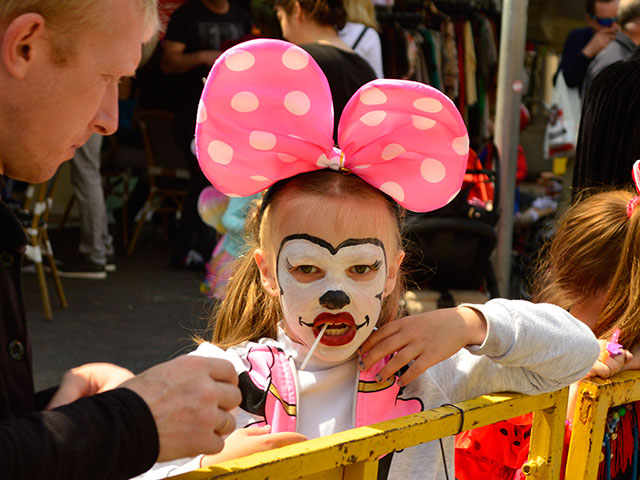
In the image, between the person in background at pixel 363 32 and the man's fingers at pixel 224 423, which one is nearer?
the man's fingers at pixel 224 423

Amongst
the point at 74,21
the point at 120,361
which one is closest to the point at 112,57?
the point at 74,21

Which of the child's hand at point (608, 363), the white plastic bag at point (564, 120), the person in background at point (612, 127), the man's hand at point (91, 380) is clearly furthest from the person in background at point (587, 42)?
the man's hand at point (91, 380)

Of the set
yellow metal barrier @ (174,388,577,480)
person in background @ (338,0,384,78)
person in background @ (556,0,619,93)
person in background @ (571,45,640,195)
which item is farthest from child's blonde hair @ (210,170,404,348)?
person in background @ (556,0,619,93)

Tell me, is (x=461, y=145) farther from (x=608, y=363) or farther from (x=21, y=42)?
(x=21, y=42)

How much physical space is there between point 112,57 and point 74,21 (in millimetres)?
93

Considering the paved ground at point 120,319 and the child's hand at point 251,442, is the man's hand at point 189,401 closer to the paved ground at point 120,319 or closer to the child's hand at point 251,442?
→ the child's hand at point 251,442

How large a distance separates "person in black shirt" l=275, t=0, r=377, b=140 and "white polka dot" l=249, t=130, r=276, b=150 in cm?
177

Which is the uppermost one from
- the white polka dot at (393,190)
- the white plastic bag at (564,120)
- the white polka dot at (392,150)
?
the white polka dot at (392,150)

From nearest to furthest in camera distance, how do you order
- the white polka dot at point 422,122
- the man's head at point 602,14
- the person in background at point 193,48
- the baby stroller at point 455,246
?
1. the white polka dot at point 422,122
2. the baby stroller at point 455,246
3. the person in background at point 193,48
4. the man's head at point 602,14

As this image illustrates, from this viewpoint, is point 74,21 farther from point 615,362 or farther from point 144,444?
point 615,362

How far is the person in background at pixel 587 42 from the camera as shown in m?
5.16

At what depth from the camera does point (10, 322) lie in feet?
3.58

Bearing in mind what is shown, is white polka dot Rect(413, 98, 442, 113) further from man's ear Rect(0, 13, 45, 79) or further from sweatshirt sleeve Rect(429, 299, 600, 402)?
man's ear Rect(0, 13, 45, 79)

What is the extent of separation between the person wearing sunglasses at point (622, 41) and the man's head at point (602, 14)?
746 millimetres
